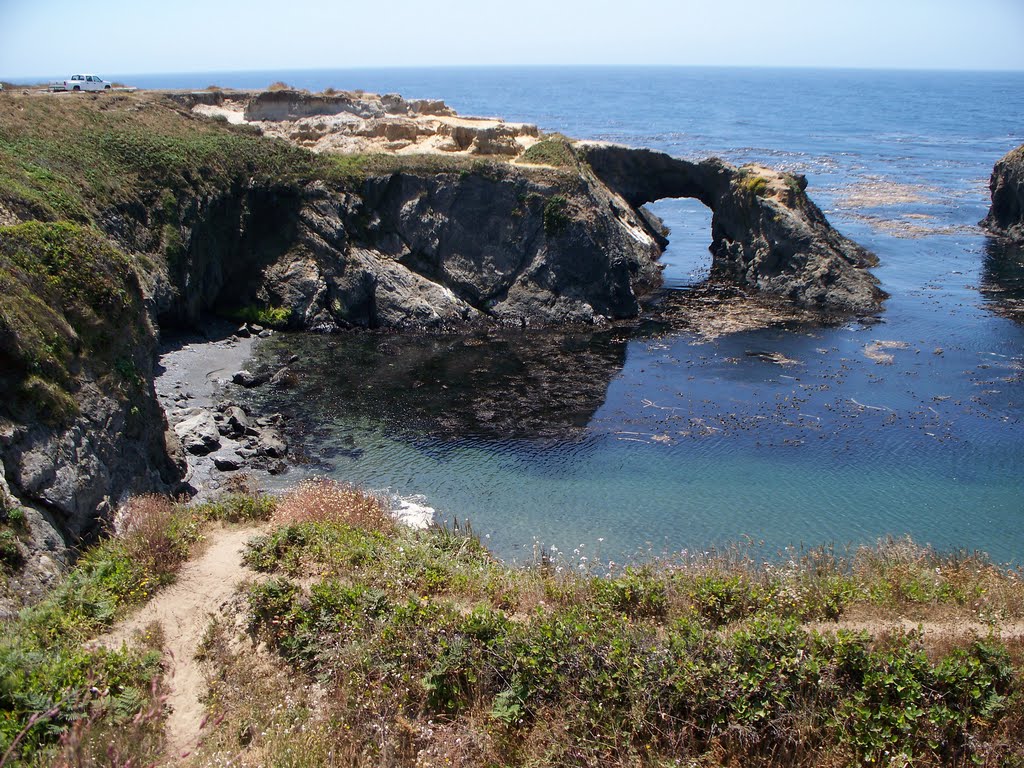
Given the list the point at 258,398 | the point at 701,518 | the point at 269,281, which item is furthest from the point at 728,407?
the point at 269,281

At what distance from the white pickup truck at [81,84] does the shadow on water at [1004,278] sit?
69.5 meters

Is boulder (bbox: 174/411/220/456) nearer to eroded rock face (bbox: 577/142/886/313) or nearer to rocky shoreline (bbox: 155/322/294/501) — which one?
rocky shoreline (bbox: 155/322/294/501)

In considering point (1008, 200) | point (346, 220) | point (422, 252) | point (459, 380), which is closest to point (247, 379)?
point (459, 380)

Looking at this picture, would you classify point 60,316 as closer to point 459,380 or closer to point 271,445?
point 271,445

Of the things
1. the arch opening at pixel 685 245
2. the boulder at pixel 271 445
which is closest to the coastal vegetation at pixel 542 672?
the boulder at pixel 271 445

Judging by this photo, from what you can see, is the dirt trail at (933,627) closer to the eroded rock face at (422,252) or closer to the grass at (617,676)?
the grass at (617,676)

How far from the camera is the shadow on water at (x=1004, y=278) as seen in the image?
5106cm

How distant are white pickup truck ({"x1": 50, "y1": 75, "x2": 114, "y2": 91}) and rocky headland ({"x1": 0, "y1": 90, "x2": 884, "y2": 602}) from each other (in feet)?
24.9

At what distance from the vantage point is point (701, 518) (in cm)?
2656

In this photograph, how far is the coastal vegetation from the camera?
10.7m

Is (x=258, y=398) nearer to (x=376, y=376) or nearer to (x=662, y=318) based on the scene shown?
(x=376, y=376)

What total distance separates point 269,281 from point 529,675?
136ft

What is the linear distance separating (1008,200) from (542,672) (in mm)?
78845

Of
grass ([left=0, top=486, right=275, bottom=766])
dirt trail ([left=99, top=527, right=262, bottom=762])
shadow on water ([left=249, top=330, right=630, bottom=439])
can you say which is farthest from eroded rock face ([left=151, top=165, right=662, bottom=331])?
grass ([left=0, top=486, right=275, bottom=766])
